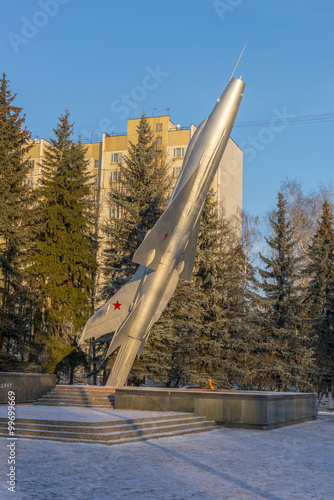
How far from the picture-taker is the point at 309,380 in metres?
22.2

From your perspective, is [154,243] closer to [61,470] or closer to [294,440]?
[294,440]

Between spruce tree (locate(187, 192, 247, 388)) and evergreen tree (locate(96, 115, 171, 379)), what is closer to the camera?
spruce tree (locate(187, 192, 247, 388))

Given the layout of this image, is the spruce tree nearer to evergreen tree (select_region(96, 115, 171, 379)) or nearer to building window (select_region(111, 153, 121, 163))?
evergreen tree (select_region(96, 115, 171, 379))

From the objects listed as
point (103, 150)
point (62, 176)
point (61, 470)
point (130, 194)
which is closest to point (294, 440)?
point (61, 470)

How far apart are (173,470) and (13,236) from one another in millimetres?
16428

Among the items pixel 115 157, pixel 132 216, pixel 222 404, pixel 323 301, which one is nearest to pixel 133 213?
pixel 132 216

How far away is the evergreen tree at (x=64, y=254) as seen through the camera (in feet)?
76.0

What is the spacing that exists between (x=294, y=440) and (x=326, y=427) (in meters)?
3.58

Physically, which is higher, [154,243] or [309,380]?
[154,243]

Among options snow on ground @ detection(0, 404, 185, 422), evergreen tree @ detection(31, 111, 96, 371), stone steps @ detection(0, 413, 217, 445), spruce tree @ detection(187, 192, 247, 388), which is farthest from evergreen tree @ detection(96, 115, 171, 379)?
stone steps @ detection(0, 413, 217, 445)

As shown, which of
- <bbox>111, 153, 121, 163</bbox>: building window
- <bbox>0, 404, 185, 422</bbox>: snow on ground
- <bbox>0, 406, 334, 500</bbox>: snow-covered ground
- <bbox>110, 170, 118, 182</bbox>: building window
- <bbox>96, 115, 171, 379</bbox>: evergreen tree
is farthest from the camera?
<bbox>111, 153, 121, 163</bbox>: building window

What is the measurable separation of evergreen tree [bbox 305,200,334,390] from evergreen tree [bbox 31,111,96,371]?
999cm

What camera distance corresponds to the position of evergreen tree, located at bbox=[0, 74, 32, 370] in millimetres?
20609

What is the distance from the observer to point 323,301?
78.7 ft
